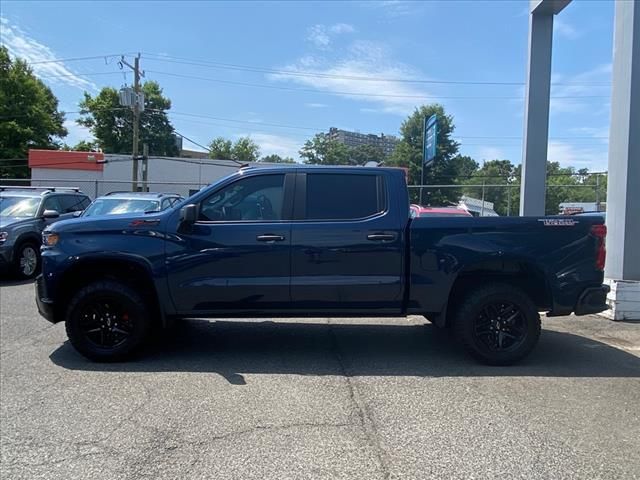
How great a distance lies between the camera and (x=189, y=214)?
536cm

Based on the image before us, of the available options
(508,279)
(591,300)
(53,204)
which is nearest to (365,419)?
(508,279)

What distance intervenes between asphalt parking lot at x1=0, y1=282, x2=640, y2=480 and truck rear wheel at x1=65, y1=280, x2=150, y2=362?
18 cm

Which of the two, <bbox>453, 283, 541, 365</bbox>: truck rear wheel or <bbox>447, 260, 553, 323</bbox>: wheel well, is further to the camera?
<bbox>447, 260, 553, 323</bbox>: wheel well

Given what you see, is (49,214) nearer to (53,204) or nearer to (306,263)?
(53,204)

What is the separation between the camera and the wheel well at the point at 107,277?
562 cm

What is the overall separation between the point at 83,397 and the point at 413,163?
48.8m

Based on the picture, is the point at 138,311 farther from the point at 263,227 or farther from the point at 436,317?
the point at 436,317

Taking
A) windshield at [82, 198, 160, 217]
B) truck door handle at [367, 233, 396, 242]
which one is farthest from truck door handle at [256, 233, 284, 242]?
windshield at [82, 198, 160, 217]

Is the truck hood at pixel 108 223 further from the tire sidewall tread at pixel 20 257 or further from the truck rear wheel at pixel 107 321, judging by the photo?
the tire sidewall tread at pixel 20 257

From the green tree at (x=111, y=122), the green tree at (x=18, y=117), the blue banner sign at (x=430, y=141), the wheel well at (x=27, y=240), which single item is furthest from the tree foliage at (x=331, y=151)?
the wheel well at (x=27, y=240)

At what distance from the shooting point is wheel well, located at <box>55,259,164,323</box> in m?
5.62

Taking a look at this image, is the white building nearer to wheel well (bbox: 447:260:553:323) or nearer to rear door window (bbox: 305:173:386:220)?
rear door window (bbox: 305:173:386:220)

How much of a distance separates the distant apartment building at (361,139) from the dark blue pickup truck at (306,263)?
5919 centimetres

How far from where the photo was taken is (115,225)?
219 inches
